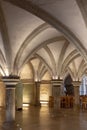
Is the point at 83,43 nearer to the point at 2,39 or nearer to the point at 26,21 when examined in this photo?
the point at 26,21

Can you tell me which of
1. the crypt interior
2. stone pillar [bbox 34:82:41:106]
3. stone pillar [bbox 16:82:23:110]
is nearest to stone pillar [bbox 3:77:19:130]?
the crypt interior

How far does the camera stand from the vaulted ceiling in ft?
29.9

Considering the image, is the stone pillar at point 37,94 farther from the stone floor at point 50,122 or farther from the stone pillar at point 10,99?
the stone pillar at point 10,99

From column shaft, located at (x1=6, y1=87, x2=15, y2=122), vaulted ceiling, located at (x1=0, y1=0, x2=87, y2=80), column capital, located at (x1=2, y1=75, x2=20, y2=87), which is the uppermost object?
vaulted ceiling, located at (x1=0, y1=0, x2=87, y2=80)

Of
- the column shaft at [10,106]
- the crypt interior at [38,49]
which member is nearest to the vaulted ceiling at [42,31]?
the crypt interior at [38,49]

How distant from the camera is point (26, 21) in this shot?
11.8m

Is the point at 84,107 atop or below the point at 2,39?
below

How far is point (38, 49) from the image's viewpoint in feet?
51.8

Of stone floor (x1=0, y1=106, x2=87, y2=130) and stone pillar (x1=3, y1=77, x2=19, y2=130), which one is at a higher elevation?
stone pillar (x1=3, y1=77, x2=19, y2=130)

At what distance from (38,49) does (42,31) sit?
2.65 m

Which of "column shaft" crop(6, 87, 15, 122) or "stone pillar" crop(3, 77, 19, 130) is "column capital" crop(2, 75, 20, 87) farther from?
"column shaft" crop(6, 87, 15, 122)

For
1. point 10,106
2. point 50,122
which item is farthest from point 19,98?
point 50,122

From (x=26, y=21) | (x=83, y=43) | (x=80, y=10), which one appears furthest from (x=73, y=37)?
(x=26, y=21)

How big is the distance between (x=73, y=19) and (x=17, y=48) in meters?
4.88
